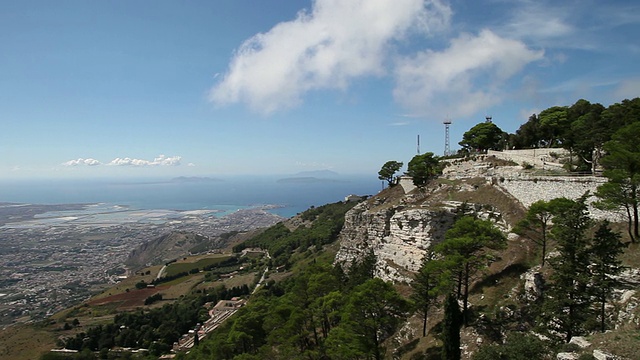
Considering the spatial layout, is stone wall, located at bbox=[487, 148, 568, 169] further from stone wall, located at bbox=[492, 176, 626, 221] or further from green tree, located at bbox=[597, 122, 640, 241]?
green tree, located at bbox=[597, 122, 640, 241]

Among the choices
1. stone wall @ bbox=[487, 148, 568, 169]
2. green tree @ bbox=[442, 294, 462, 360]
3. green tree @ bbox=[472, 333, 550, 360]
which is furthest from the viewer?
stone wall @ bbox=[487, 148, 568, 169]

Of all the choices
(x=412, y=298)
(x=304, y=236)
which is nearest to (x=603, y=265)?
(x=412, y=298)

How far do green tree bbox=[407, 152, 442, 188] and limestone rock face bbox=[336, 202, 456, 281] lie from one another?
34.7ft

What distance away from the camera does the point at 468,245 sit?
83.4 ft

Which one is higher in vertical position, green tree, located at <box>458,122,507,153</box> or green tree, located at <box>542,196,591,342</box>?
green tree, located at <box>458,122,507,153</box>

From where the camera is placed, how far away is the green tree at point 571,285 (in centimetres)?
1730

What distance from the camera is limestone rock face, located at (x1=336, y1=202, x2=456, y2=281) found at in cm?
3591

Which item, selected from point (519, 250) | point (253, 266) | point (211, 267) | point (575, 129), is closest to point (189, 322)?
point (253, 266)

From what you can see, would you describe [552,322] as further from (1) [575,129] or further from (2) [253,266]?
(2) [253,266]

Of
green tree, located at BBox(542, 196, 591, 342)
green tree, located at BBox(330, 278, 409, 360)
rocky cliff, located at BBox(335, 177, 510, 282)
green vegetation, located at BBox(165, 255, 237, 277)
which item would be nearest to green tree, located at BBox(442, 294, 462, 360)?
green tree, located at BBox(330, 278, 409, 360)

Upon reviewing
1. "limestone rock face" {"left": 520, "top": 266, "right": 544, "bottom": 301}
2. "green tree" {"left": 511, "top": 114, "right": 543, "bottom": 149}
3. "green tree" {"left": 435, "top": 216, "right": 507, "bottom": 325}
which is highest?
"green tree" {"left": 511, "top": 114, "right": 543, "bottom": 149}

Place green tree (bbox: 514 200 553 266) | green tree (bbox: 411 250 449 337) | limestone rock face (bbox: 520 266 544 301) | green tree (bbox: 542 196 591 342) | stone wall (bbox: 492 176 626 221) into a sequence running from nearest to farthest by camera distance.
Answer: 1. green tree (bbox: 542 196 591 342)
2. limestone rock face (bbox: 520 266 544 301)
3. green tree (bbox: 514 200 553 266)
4. green tree (bbox: 411 250 449 337)
5. stone wall (bbox: 492 176 626 221)

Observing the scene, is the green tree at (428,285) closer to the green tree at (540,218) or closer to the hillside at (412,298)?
the hillside at (412,298)

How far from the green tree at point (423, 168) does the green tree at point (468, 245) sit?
25.2 meters
